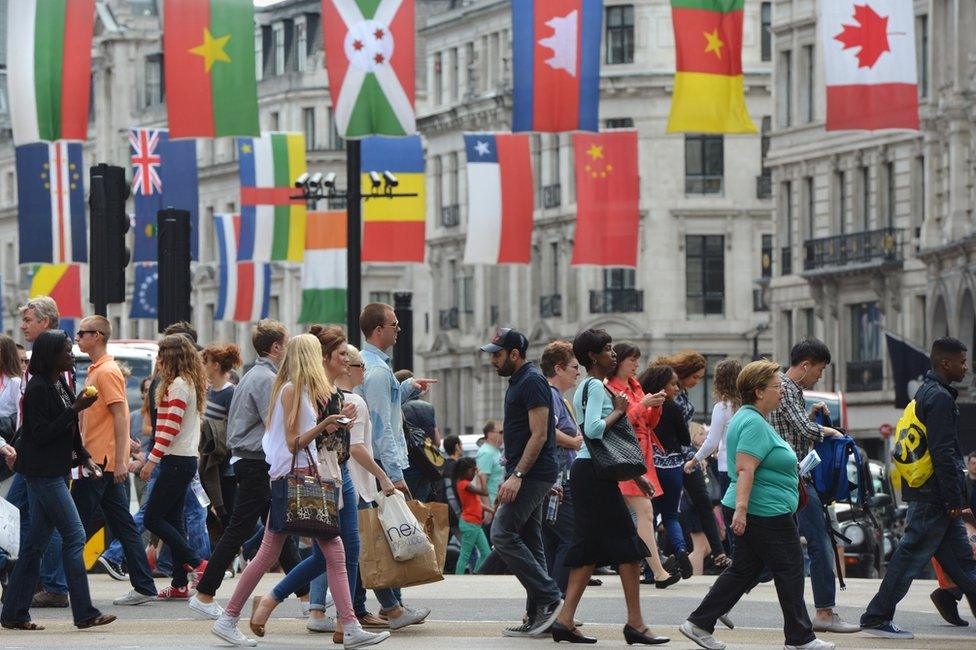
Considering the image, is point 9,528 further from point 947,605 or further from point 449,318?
point 449,318

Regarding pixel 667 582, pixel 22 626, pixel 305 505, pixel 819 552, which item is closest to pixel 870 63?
pixel 667 582

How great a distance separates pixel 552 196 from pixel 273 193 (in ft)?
117

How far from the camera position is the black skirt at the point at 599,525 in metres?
14.0

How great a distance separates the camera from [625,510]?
14.2 meters

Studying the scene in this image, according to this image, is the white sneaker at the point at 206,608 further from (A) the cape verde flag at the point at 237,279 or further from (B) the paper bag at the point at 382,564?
(A) the cape verde flag at the point at 237,279

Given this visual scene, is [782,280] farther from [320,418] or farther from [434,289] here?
[320,418]

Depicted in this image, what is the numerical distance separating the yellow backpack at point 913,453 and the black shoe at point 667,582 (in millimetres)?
3882

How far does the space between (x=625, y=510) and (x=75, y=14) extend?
14858 mm

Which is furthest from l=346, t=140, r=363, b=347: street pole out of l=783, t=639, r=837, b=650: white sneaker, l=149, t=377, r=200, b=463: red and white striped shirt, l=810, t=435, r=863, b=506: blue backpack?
l=783, t=639, r=837, b=650: white sneaker

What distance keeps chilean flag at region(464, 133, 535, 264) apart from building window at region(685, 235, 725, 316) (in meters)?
40.5

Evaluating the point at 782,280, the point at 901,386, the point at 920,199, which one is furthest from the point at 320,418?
the point at 782,280

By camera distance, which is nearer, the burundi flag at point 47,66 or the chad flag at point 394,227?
the burundi flag at point 47,66

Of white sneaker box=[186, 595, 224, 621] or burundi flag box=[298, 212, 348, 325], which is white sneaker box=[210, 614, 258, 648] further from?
burundi flag box=[298, 212, 348, 325]

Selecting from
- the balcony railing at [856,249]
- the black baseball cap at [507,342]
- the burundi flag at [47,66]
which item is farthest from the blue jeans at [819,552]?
the balcony railing at [856,249]
